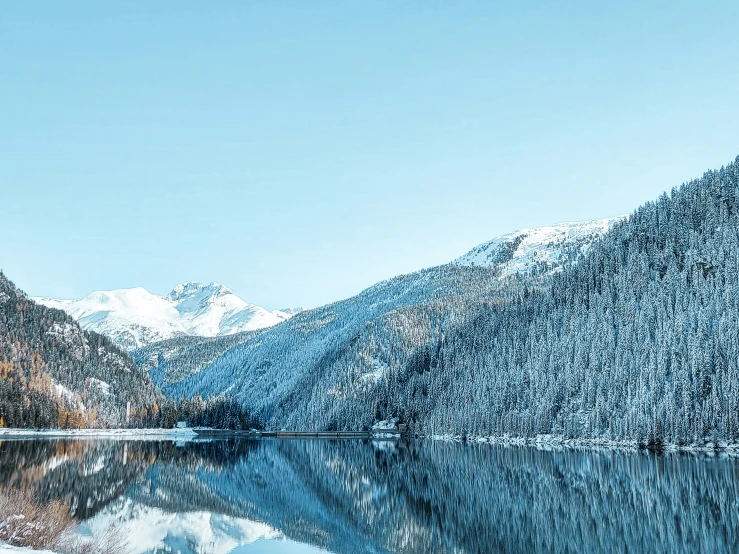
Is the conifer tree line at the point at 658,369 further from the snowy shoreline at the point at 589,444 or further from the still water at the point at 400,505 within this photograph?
the still water at the point at 400,505

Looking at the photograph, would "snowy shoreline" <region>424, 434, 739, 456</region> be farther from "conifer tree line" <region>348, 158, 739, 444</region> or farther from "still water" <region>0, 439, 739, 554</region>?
"still water" <region>0, 439, 739, 554</region>

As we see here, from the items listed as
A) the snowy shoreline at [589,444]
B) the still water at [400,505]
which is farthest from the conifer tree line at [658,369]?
the still water at [400,505]

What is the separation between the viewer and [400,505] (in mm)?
60188

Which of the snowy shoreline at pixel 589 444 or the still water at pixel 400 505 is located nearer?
the still water at pixel 400 505

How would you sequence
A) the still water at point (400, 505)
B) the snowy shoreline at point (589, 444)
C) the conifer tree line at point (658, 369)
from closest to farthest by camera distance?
the still water at point (400, 505)
the snowy shoreline at point (589, 444)
the conifer tree line at point (658, 369)

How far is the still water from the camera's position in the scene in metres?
43.8

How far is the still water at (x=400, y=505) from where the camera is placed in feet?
144

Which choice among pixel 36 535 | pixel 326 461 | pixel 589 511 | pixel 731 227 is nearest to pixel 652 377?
pixel 731 227

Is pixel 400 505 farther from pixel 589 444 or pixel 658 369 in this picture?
pixel 658 369

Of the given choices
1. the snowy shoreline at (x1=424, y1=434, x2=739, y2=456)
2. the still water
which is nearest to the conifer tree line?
the snowy shoreline at (x1=424, y1=434, x2=739, y2=456)

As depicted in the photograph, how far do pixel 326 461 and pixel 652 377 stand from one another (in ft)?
268

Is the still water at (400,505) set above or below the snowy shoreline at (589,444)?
above

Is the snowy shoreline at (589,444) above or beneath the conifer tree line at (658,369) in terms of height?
beneath

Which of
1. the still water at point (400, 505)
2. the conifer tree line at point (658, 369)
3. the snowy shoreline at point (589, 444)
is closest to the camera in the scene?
the still water at point (400, 505)
